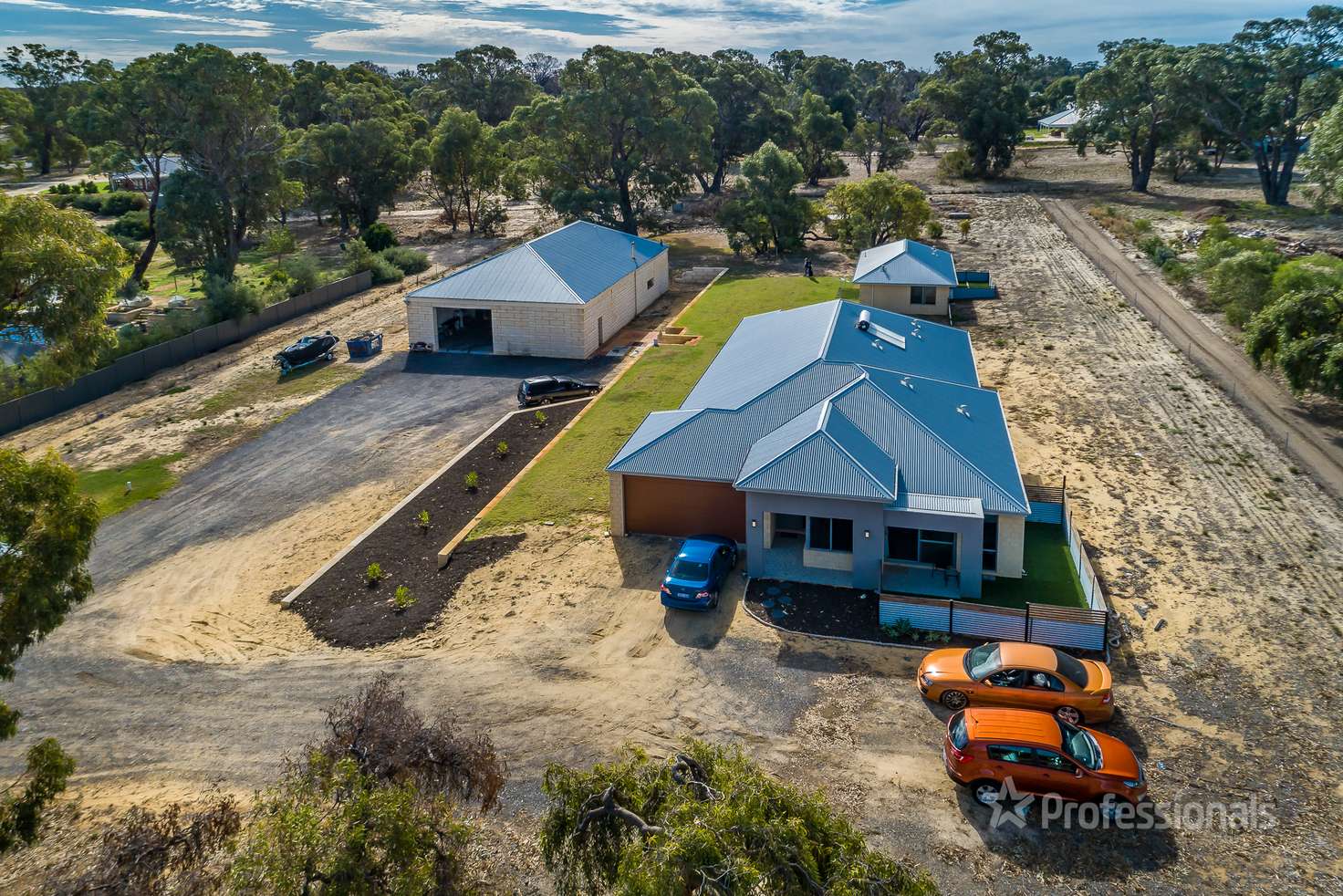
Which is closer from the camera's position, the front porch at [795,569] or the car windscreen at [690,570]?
the car windscreen at [690,570]

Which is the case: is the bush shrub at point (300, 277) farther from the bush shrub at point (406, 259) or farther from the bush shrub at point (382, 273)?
the bush shrub at point (406, 259)

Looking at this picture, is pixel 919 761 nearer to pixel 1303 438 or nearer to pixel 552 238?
pixel 1303 438

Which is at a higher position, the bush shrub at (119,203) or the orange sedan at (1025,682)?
the bush shrub at (119,203)

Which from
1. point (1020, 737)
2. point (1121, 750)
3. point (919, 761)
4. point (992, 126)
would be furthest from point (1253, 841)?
point (992, 126)

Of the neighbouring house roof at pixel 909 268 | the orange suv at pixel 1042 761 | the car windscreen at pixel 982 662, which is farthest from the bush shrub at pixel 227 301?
the orange suv at pixel 1042 761

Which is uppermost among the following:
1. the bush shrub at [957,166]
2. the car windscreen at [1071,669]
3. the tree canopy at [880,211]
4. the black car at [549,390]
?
the bush shrub at [957,166]

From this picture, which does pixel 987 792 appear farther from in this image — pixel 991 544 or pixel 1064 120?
pixel 1064 120

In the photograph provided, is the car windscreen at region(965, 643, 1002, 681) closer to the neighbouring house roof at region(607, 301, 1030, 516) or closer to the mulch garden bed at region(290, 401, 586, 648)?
the neighbouring house roof at region(607, 301, 1030, 516)

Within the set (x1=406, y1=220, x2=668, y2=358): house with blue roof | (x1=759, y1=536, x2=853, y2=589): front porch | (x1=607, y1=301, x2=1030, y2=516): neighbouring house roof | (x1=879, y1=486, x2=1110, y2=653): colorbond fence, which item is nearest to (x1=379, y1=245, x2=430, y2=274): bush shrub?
(x1=406, y1=220, x2=668, y2=358): house with blue roof

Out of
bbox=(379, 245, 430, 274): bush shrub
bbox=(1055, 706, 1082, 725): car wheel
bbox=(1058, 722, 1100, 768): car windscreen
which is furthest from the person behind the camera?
bbox=(379, 245, 430, 274): bush shrub
